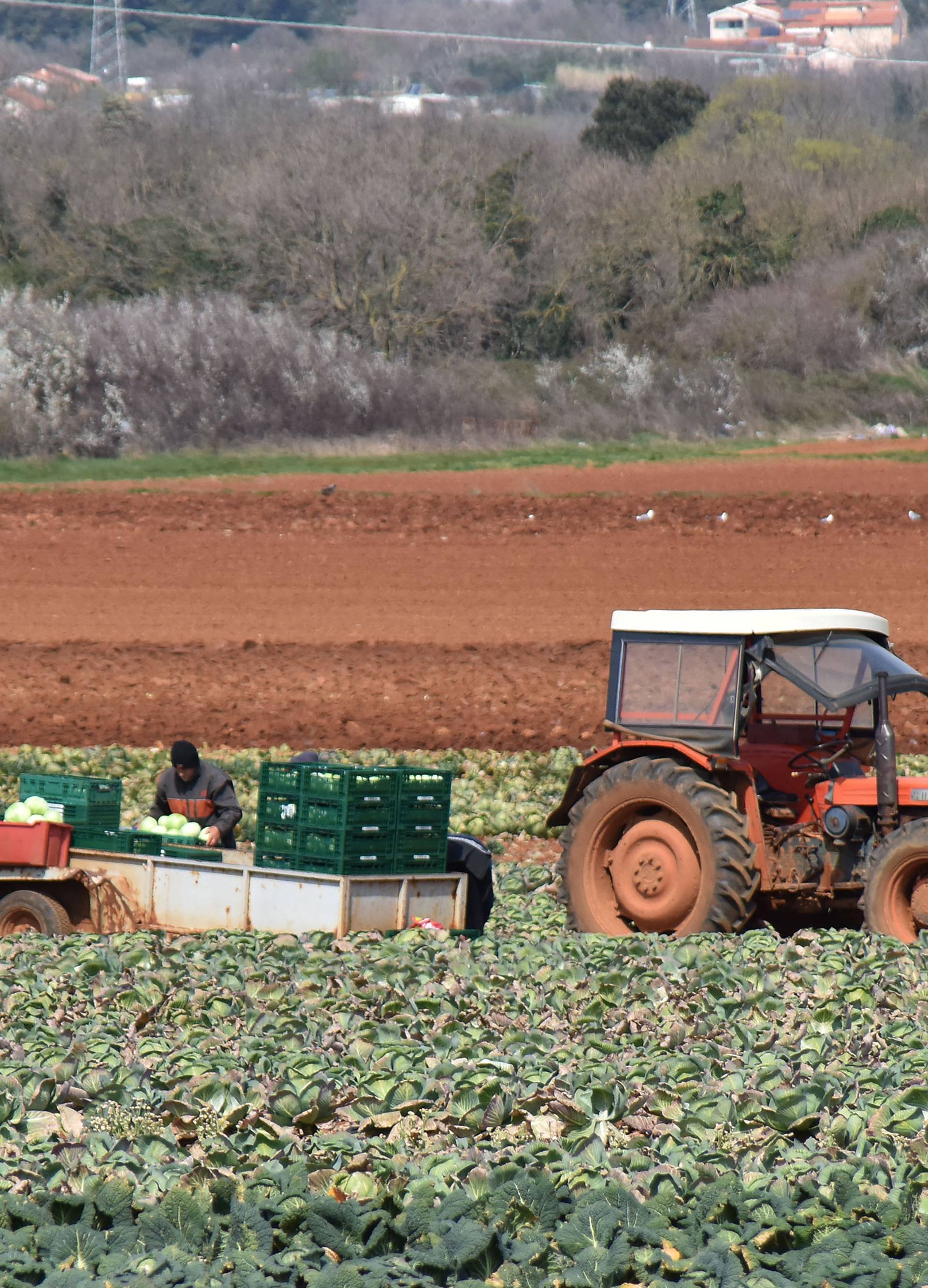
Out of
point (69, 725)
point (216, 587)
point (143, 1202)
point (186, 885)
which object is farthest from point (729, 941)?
point (216, 587)

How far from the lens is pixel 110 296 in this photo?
159 feet

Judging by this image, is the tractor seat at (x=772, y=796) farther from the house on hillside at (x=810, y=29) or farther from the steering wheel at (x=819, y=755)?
the house on hillside at (x=810, y=29)

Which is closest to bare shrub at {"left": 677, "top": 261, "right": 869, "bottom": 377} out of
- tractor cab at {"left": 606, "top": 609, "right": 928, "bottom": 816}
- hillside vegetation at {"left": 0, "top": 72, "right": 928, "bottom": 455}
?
hillside vegetation at {"left": 0, "top": 72, "right": 928, "bottom": 455}

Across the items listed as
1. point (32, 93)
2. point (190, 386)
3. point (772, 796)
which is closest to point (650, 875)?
point (772, 796)

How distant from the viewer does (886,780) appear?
864 cm

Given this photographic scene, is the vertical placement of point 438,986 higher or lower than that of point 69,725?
higher

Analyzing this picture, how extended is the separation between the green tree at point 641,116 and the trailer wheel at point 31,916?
55.6 meters

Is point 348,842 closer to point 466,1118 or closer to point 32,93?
point 466,1118

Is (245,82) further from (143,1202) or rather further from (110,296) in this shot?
(143,1202)

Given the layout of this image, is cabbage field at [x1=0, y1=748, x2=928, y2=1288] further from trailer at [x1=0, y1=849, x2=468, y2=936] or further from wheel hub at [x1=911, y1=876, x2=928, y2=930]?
trailer at [x1=0, y1=849, x2=468, y2=936]

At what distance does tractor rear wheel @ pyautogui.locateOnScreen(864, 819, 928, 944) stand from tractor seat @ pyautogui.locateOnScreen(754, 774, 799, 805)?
100 centimetres

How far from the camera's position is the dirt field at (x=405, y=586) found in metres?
18.0

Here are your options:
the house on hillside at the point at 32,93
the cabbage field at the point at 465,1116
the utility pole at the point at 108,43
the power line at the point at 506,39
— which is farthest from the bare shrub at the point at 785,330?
the utility pole at the point at 108,43

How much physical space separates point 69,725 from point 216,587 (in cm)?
664
